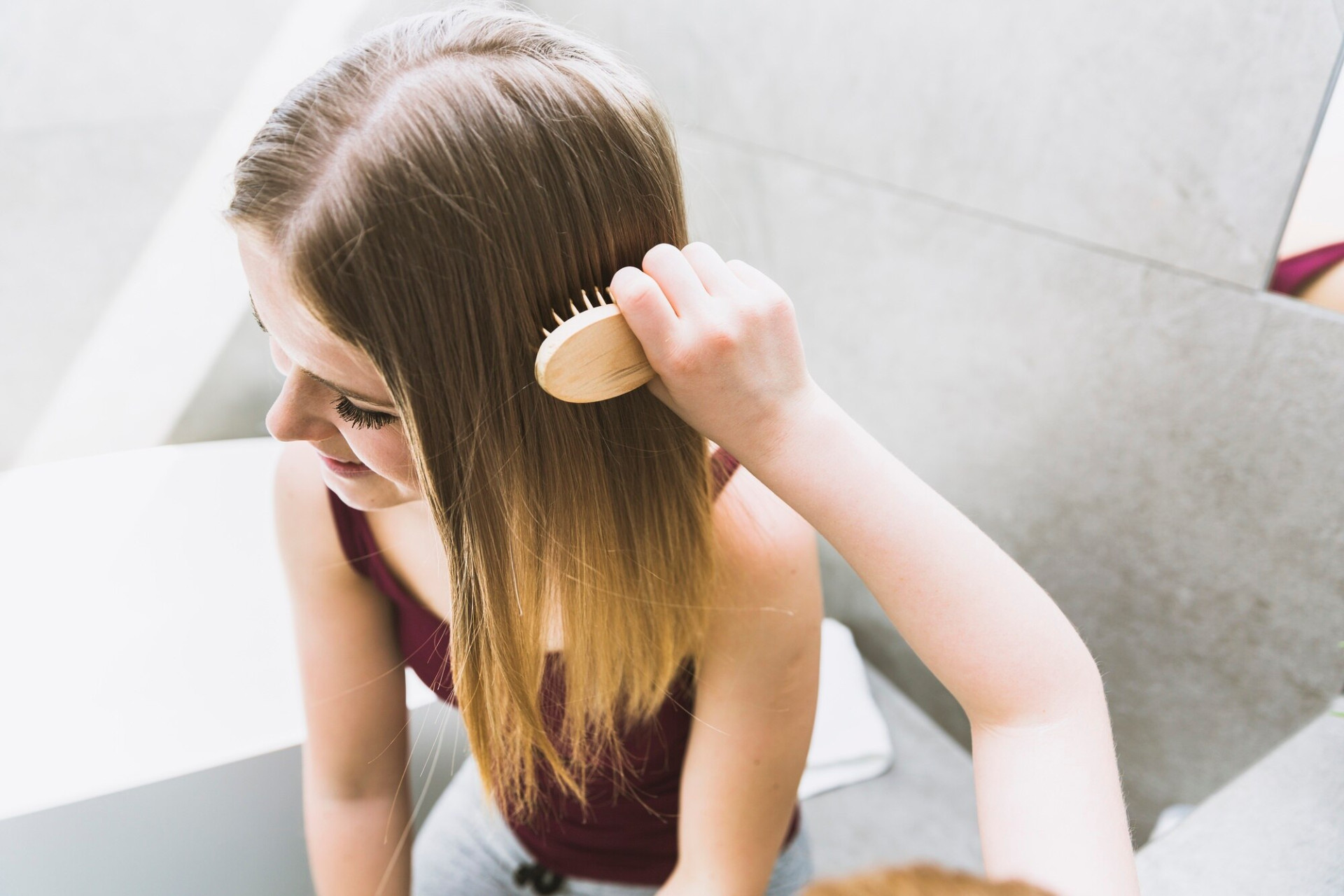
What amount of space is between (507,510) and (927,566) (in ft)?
0.81

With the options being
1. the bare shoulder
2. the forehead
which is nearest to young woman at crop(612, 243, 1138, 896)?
the forehead

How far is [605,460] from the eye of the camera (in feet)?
1.83

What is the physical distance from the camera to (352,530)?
789mm

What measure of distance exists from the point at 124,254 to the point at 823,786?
1.81 metres

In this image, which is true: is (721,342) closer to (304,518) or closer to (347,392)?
(347,392)

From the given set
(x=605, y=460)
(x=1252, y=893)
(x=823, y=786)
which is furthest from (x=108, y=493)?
(x=1252, y=893)

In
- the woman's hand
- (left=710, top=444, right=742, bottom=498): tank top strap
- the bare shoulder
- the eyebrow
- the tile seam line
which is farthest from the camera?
the tile seam line

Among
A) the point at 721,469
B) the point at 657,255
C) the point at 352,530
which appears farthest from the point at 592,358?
the point at 352,530

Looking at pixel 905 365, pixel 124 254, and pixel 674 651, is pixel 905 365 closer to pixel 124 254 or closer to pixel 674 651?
pixel 674 651

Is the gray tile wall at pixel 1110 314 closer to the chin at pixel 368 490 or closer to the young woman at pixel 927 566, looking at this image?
the young woman at pixel 927 566

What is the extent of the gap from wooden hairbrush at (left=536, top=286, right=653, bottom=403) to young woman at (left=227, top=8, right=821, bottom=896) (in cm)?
8

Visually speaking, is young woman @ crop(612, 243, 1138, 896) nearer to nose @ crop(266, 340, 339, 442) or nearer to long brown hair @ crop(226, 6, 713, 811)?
long brown hair @ crop(226, 6, 713, 811)

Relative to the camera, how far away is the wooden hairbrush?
41 centimetres

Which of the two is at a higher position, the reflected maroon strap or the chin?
the reflected maroon strap
